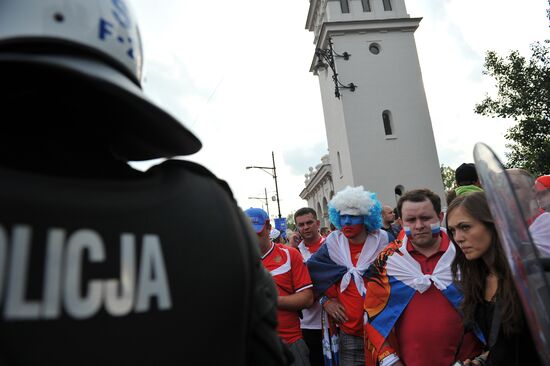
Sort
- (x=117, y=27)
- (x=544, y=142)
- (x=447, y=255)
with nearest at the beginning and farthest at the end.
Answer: (x=117, y=27), (x=447, y=255), (x=544, y=142)

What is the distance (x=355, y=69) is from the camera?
26.7 m

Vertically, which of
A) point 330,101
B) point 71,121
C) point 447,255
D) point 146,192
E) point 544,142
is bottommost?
point 447,255

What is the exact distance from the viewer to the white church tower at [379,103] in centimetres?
2589

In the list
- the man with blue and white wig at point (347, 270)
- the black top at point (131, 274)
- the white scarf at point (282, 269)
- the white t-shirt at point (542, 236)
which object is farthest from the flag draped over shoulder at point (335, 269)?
the black top at point (131, 274)

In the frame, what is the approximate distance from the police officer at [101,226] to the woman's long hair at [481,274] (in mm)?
1592

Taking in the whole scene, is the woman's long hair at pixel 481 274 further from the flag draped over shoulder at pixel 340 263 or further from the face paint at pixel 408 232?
the flag draped over shoulder at pixel 340 263

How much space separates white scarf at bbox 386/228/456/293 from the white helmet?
2.32 m

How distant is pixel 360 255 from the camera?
389 centimetres

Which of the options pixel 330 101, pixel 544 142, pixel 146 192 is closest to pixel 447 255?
pixel 146 192

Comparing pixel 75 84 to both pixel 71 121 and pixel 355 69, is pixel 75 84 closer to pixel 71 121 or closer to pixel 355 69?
pixel 71 121

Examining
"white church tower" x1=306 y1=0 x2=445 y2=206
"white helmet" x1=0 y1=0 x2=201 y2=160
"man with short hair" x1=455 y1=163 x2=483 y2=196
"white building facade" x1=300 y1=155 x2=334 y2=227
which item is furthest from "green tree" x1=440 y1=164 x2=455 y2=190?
"white helmet" x1=0 y1=0 x2=201 y2=160

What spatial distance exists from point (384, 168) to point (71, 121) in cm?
2604

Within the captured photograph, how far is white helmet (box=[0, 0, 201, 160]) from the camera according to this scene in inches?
30.8

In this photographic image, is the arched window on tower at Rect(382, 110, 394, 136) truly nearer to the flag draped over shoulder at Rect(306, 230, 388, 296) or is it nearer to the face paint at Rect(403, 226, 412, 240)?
the flag draped over shoulder at Rect(306, 230, 388, 296)
